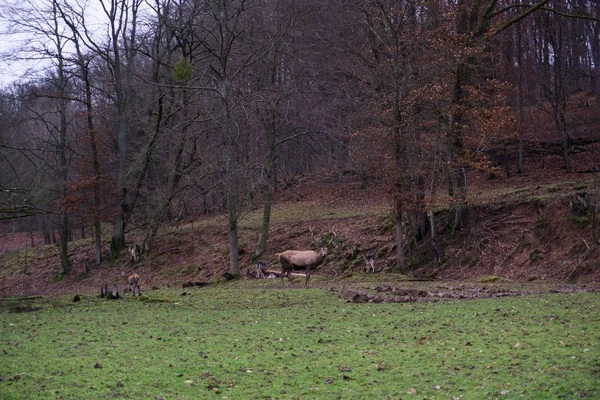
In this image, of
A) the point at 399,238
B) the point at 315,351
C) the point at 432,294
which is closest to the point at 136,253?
the point at 399,238

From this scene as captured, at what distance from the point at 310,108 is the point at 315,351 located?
24.4 metres

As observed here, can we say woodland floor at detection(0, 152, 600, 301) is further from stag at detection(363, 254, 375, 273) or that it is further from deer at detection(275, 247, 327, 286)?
deer at detection(275, 247, 327, 286)

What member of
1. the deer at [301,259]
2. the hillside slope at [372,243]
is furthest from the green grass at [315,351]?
the hillside slope at [372,243]

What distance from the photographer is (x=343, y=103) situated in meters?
35.8

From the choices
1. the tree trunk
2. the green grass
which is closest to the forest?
the tree trunk

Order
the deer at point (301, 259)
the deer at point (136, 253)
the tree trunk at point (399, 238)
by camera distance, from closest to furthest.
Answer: the deer at point (301, 259), the tree trunk at point (399, 238), the deer at point (136, 253)

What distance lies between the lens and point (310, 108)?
114 ft

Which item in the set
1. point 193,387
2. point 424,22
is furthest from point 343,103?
point 193,387

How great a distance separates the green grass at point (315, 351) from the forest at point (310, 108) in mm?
5825

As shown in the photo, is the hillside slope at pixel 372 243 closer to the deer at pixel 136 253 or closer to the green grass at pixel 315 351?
the deer at pixel 136 253

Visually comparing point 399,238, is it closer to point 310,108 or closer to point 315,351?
point 310,108

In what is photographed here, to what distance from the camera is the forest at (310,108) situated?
86.8 feet

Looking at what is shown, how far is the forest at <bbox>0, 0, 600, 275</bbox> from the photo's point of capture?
26.5m

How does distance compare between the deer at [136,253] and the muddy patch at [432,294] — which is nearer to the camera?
the muddy patch at [432,294]
